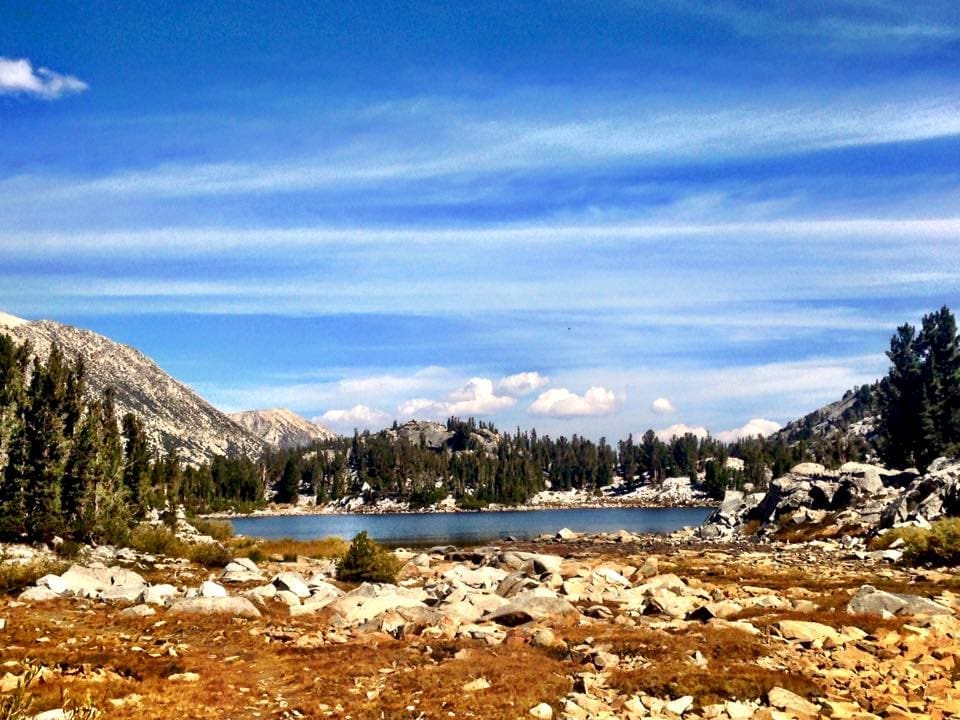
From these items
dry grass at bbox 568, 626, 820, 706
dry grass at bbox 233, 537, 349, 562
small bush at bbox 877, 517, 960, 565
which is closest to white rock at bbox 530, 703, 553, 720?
dry grass at bbox 568, 626, 820, 706

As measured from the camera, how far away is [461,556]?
6412cm

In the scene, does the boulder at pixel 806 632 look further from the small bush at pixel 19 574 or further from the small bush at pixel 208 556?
the small bush at pixel 208 556

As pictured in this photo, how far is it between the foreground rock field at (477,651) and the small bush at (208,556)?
12.0 metres

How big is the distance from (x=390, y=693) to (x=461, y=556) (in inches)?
1900

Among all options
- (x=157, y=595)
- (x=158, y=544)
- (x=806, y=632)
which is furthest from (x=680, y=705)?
(x=158, y=544)

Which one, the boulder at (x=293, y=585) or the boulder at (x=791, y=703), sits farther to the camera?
the boulder at (x=293, y=585)

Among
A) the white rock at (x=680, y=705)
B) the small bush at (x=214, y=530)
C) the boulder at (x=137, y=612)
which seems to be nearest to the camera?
the white rock at (x=680, y=705)

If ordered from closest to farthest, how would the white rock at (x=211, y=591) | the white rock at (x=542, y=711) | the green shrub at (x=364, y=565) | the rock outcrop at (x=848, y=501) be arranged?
the white rock at (x=542, y=711)
the white rock at (x=211, y=591)
the green shrub at (x=364, y=565)
the rock outcrop at (x=848, y=501)

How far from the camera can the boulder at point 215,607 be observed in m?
25.2

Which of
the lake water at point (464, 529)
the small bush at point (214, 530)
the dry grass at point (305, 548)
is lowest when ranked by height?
the lake water at point (464, 529)

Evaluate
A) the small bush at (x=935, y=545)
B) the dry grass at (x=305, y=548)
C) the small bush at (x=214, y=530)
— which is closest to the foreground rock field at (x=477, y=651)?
the small bush at (x=935, y=545)

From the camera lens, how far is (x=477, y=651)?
20312 millimetres

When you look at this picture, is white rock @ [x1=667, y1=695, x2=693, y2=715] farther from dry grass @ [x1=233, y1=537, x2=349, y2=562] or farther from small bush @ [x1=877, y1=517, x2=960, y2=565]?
dry grass @ [x1=233, y1=537, x2=349, y2=562]

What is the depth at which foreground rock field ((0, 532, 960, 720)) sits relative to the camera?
1552cm
